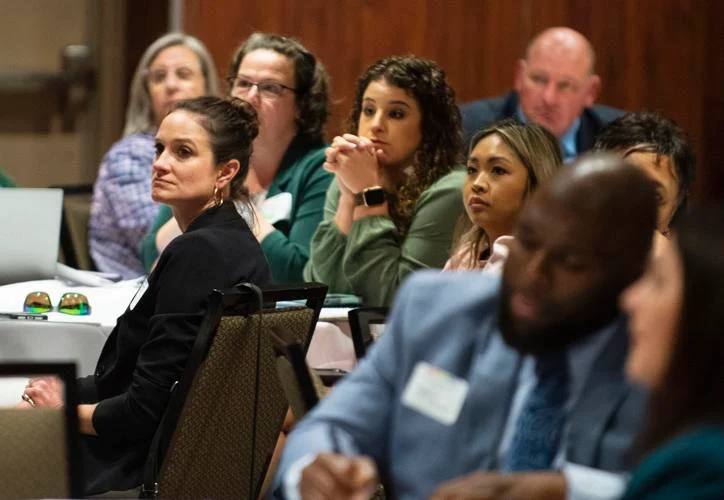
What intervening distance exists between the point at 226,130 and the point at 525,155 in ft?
2.60

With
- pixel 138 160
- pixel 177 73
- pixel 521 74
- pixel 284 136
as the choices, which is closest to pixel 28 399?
pixel 284 136

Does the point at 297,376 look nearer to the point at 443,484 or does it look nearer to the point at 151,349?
the point at 443,484

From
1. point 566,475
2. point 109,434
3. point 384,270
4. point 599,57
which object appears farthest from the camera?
point 599,57

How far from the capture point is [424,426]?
6.79ft

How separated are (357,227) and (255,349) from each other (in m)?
1.24

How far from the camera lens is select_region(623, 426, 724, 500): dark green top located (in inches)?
60.2

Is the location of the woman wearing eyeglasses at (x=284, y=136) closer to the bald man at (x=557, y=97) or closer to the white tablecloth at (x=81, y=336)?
the white tablecloth at (x=81, y=336)

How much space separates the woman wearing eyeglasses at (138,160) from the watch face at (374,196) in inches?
50.2

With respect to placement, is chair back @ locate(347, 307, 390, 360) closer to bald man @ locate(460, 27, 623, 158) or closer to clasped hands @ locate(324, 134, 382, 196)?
clasped hands @ locate(324, 134, 382, 196)

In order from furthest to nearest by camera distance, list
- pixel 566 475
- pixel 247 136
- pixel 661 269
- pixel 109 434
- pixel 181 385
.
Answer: pixel 247 136 → pixel 109 434 → pixel 181 385 → pixel 566 475 → pixel 661 269

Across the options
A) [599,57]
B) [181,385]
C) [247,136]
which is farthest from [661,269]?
[599,57]

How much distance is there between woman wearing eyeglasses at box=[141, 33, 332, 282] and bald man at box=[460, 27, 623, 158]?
3.17 feet

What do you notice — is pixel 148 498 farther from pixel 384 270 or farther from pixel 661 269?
pixel 661 269

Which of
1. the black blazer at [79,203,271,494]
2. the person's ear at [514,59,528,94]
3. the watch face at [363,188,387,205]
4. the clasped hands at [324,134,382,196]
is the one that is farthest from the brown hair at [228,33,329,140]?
the black blazer at [79,203,271,494]
